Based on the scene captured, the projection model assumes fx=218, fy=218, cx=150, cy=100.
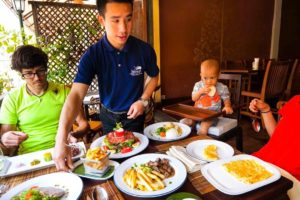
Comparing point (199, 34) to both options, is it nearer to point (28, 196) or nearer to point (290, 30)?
point (290, 30)

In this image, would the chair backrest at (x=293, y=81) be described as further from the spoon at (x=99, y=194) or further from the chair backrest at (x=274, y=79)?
the spoon at (x=99, y=194)

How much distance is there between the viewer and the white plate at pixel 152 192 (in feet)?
3.02

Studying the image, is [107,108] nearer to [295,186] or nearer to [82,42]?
[295,186]

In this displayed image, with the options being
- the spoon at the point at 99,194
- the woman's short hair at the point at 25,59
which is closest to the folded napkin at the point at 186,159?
the spoon at the point at 99,194

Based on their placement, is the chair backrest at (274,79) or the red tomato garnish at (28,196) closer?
the red tomato garnish at (28,196)

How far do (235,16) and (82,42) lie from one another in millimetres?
4302

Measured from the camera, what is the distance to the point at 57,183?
1031mm

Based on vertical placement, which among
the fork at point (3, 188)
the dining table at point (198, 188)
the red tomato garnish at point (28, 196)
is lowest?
the fork at point (3, 188)

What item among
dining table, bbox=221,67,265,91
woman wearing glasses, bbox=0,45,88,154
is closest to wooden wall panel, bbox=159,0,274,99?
dining table, bbox=221,67,265,91

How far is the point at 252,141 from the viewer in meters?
3.44

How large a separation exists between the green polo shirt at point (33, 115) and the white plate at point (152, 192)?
0.89 metres

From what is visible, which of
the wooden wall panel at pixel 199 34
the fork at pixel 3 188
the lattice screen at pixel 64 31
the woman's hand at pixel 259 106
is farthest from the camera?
the wooden wall panel at pixel 199 34

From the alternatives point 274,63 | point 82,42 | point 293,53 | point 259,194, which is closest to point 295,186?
point 259,194

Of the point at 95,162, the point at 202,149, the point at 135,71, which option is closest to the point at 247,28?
the point at 135,71
